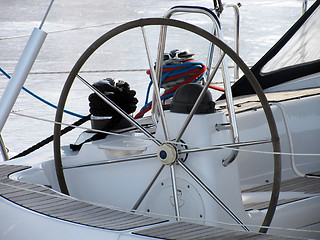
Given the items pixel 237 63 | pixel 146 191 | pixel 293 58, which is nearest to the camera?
pixel 237 63

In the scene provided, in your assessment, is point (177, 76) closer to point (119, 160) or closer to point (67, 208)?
point (119, 160)

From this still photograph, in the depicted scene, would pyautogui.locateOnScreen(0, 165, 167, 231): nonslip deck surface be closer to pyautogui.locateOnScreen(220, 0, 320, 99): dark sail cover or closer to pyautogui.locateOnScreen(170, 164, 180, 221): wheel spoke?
pyautogui.locateOnScreen(170, 164, 180, 221): wheel spoke

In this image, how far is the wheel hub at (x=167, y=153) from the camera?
5.71 feet

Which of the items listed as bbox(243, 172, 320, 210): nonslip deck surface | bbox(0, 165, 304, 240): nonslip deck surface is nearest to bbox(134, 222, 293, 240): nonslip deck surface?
bbox(0, 165, 304, 240): nonslip deck surface

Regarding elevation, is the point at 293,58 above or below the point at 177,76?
above

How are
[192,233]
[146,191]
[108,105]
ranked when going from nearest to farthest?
1. [192,233]
2. [146,191]
3. [108,105]

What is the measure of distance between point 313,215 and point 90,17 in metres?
8.48

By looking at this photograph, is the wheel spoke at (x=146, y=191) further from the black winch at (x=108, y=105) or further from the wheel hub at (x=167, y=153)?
the black winch at (x=108, y=105)

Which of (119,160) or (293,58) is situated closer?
(119,160)

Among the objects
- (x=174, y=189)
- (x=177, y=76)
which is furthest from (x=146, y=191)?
(x=177, y=76)

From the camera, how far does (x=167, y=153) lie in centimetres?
174

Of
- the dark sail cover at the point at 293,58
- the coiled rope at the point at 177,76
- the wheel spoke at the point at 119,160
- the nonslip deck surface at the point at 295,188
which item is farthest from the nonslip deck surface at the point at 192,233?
the dark sail cover at the point at 293,58

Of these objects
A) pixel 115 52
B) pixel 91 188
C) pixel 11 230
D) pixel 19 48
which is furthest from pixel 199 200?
pixel 19 48

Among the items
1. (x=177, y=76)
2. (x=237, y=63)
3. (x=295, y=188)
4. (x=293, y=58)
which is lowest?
(x=295, y=188)
